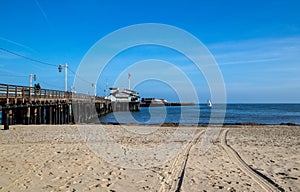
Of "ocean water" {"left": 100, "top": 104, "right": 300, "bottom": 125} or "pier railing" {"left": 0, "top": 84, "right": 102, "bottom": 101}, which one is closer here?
"pier railing" {"left": 0, "top": 84, "right": 102, "bottom": 101}

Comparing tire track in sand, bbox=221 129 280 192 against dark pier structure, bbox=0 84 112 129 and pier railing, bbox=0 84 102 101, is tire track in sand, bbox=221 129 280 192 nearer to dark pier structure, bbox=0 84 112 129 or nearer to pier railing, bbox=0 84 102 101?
dark pier structure, bbox=0 84 112 129

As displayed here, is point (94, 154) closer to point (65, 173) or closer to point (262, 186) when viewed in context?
point (65, 173)

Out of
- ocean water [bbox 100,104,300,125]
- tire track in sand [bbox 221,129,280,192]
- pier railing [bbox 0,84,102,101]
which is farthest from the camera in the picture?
ocean water [bbox 100,104,300,125]

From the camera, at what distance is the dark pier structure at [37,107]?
16125 mm

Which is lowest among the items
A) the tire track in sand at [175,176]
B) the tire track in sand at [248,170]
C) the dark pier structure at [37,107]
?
the tire track in sand at [248,170]

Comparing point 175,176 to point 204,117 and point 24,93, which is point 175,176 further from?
point 204,117

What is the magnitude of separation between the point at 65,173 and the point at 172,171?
8.37 ft

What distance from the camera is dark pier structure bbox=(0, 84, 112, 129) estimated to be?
16.1 metres

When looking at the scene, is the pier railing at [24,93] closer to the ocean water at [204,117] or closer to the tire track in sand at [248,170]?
the ocean water at [204,117]

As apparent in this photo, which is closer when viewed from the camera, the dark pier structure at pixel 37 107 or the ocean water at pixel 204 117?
the dark pier structure at pixel 37 107

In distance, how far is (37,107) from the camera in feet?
72.5

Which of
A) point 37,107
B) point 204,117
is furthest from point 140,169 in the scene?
point 204,117

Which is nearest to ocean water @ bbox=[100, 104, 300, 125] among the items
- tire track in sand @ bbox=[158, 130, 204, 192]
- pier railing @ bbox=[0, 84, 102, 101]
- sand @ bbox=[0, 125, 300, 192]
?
pier railing @ bbox=[0, 84, 102, 101]

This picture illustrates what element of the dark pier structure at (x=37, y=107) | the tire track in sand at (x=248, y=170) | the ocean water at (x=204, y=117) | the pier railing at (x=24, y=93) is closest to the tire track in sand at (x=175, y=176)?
the tire track in sand at (x=248, y=170)
